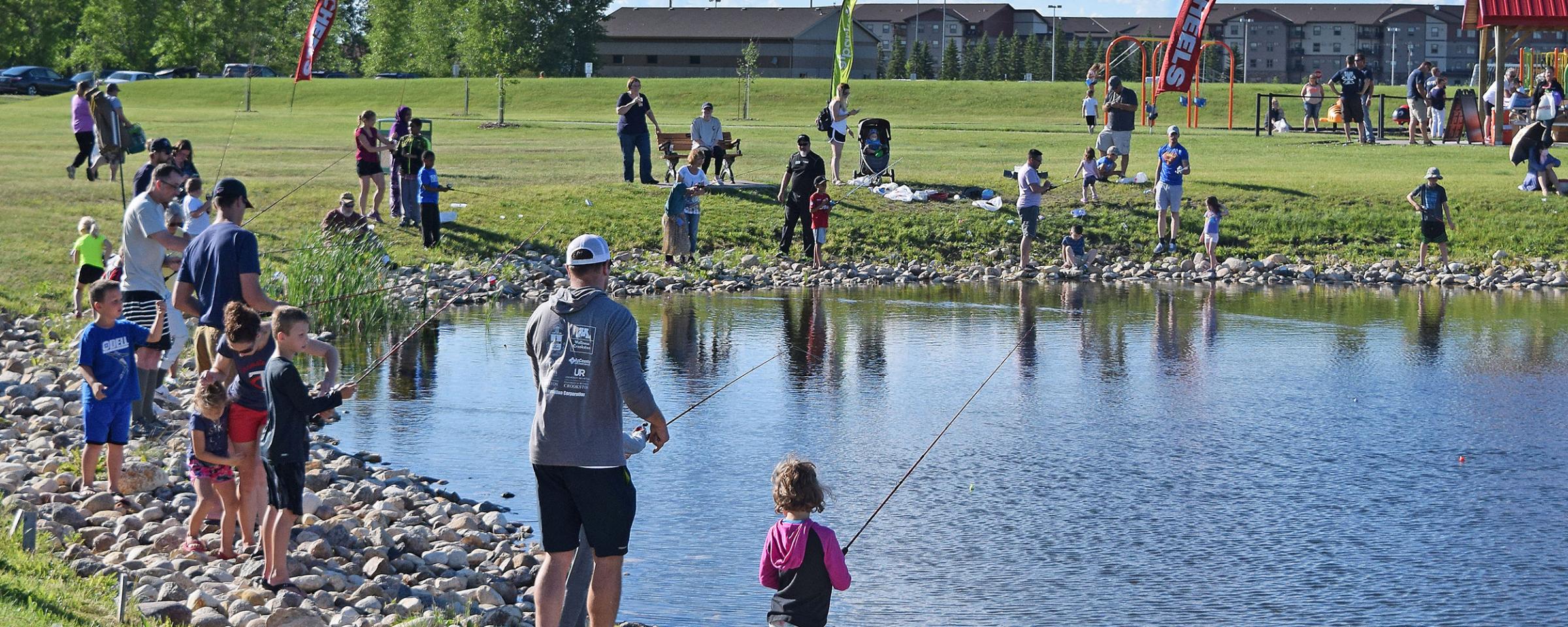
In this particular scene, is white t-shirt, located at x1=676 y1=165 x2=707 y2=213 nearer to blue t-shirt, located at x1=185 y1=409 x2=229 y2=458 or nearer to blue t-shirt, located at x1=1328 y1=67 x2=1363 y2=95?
blue t-shirt, located at x1=185 y1=409 x2=229 y2=458

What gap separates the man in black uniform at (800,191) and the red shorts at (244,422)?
1411cm

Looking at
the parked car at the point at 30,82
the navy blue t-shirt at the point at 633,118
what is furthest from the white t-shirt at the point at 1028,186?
the parked car at the point at 30,82

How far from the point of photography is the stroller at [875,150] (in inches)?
1006

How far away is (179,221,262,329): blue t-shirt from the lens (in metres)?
8.40

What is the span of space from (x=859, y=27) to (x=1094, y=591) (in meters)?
93.2

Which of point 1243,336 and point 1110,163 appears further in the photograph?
point 1110,163

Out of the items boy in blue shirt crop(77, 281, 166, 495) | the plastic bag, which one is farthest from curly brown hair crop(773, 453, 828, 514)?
the plastic bag

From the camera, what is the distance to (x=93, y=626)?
6.12m

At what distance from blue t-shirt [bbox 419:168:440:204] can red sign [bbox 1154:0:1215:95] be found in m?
17.6

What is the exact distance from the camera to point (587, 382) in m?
6.03

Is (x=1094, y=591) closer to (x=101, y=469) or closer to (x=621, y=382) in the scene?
(x=621, y=382)

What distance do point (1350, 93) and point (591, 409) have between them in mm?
29222

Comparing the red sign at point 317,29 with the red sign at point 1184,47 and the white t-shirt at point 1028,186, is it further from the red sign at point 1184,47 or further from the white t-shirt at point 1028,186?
the red sign at point 1184,47

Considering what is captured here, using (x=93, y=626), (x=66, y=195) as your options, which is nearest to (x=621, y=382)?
(x=93, y=626)
